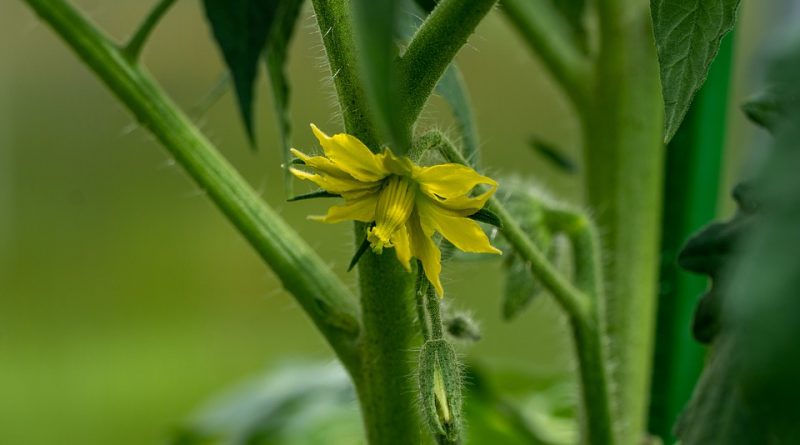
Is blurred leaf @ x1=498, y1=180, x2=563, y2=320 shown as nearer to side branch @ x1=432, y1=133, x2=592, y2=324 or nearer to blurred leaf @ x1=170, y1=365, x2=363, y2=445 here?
side branch @ x1=432, y1=133, x2=592, y2=324

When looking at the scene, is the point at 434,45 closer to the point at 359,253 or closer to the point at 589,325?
the point at 359,253

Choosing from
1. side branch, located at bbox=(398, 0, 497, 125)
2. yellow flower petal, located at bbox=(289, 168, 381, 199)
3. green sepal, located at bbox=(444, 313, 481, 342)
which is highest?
side branch, located at bbox=(398, 0, 497, 125)

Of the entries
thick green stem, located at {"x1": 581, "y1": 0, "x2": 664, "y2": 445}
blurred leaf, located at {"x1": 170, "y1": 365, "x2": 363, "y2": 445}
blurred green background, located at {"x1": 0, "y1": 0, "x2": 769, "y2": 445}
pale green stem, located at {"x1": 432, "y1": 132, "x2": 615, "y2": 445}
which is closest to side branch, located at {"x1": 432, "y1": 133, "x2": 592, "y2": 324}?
pale green stem, located at {"x1": 432, "y1": 132, "x2": 615, "y2": 445}

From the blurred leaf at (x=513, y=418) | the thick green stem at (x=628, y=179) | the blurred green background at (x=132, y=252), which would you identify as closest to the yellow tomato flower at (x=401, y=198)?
the thick green stem at (x=628, y=179)

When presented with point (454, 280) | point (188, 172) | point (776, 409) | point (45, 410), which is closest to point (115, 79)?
point (188, 172)

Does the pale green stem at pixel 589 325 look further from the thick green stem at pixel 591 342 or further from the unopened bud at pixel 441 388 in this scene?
the unopened bud at pixel 441 388

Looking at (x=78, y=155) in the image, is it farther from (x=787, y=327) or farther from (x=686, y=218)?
(x=787, y=327)
